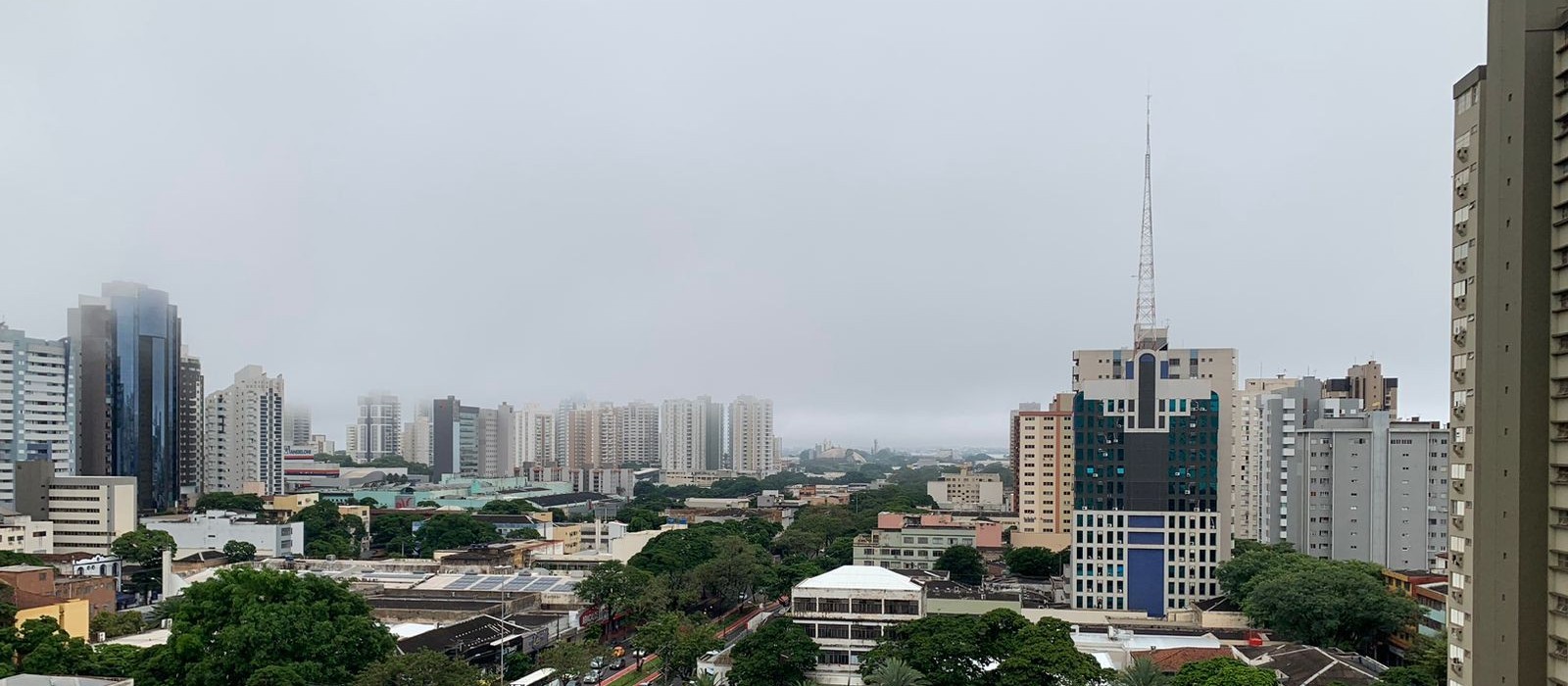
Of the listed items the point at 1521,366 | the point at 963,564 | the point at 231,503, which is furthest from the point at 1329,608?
the point at 231,503

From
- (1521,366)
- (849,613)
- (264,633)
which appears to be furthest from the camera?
(849,613)

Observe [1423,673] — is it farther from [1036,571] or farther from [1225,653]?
[1036,571]

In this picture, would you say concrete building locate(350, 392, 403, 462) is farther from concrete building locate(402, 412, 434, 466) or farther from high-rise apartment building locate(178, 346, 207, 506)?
high-rise apartment building locate(178, 346, 207, 506)

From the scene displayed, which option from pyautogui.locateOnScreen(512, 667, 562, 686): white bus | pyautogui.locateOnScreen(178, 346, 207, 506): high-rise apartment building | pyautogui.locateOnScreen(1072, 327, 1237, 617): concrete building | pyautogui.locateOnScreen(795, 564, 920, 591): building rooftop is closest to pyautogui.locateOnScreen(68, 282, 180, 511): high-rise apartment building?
pyautogui.locateOnScreen(178, 346, 207, 506): high-rise apartment building

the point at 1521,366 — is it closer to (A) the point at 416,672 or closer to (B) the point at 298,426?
(A) the point at 416,672

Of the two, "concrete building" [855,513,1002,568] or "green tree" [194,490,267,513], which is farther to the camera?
"green tree" [194,490,267,513]

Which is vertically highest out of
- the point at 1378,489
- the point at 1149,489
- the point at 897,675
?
the point at 1149,489

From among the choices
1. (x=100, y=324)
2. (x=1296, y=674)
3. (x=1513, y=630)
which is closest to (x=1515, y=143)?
(x=1513, y=630)
